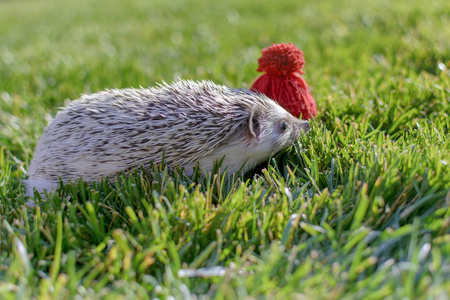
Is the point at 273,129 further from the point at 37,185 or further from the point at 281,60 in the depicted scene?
the point at 37,185

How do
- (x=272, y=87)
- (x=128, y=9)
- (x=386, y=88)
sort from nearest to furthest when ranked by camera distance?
(x=272, y=87), (x=386, y=88), (x=128, y=9)

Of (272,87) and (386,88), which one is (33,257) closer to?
(272,87)

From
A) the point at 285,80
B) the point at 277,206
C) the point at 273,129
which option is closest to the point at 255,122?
the point at 273,129

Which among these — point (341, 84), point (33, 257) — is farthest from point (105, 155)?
point (341, 84)

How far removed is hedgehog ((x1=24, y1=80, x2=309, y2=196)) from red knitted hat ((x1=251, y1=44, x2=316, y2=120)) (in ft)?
0.88

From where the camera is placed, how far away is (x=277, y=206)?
244 centimetres

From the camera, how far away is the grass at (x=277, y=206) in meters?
1.93

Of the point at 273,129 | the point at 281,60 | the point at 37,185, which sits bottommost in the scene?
the point at 37,185

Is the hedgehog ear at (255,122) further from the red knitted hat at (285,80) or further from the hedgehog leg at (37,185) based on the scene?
the hedgehog leg at (37,185)

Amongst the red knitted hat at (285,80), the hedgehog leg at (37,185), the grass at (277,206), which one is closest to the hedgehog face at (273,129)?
the grass at (277,206)

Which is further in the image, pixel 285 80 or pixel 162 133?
pixel 285 80

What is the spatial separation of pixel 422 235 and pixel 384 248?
0.73 ft

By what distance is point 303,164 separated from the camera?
313 cm

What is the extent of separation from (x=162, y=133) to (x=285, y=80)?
3.90 feet
